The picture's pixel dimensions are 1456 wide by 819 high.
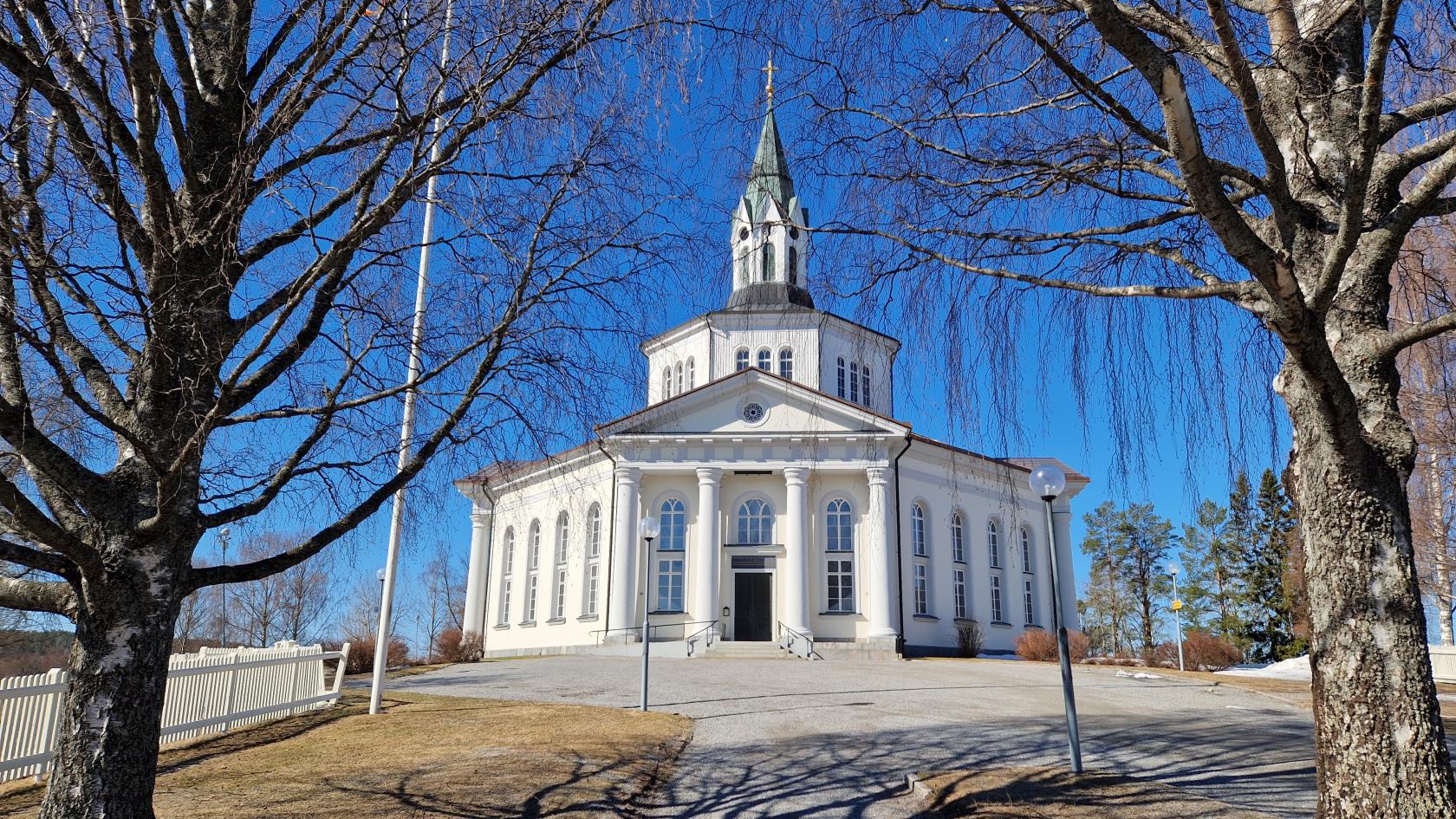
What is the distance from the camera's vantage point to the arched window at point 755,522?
34.8 m

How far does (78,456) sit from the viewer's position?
268 inches

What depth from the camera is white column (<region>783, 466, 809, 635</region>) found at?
32250 millimetres

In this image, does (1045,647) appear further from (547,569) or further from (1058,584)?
(1058,584)

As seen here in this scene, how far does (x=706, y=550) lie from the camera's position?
33.0 meters

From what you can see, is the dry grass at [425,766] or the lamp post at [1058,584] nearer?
the dry grass at [425,766]

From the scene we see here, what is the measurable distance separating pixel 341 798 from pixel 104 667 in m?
4.10

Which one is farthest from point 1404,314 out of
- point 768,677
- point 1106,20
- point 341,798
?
point 768,677

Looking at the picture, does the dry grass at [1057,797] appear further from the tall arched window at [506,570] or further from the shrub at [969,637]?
the tall arched window at [506,570]

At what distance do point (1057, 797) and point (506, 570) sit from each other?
3498cm

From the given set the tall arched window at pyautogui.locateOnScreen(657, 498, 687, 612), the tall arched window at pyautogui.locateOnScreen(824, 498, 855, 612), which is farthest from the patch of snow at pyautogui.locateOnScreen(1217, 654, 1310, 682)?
the tall arched window at pyautogui.locateOnScreen(657, 498, 687, 612)

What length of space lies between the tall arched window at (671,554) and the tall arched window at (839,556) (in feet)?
17.5

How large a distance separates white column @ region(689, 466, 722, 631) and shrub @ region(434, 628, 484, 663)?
8.03 m

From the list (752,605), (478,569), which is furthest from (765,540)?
(478,569)

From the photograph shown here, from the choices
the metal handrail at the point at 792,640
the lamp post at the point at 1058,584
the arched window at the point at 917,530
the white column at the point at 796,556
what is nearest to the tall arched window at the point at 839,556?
the white column at the point at 796,556
